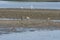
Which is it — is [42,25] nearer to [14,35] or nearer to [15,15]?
[14,35]

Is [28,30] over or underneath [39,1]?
over

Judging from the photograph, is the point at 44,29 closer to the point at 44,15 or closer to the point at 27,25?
the point at 27,25

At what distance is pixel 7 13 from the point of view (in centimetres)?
746

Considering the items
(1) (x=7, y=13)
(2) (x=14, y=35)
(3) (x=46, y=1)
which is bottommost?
(3) (x=46, y=1)

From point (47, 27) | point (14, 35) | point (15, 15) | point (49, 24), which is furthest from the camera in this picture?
point (15, 15)

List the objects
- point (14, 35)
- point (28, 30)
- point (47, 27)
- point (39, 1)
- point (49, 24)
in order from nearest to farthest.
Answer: point (14, 35), point (28, 30), point (47, 27), point (49, 24), point (39, 1)

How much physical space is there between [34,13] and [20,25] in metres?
2.01

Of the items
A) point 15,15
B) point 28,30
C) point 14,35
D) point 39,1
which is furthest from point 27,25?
point 39,1

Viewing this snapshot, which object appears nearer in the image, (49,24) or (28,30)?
(28,30)

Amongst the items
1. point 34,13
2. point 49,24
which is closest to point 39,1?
point 34,13

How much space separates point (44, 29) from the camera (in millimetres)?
5168

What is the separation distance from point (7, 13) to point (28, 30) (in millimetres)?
2612

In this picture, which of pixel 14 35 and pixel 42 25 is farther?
pixel 42 25

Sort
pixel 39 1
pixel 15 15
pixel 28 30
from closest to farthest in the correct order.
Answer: pixel 28 30 → pixel 15 15 → pixel 39 1
